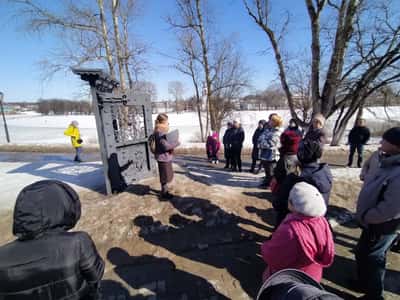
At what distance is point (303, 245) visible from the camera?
147cm

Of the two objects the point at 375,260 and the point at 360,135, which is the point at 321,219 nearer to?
the point at 375,260

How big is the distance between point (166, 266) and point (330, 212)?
10.9 ft

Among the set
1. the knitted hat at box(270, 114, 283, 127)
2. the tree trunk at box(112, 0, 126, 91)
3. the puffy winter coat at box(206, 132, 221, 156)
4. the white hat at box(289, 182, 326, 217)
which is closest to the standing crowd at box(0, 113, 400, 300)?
the white hat at box(289, 182, 326, 217)

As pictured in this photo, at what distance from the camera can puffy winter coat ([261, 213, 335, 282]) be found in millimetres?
1478

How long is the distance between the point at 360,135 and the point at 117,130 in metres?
7.92

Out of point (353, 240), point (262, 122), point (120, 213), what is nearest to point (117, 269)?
point (120, 213)

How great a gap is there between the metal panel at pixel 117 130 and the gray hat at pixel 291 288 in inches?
181

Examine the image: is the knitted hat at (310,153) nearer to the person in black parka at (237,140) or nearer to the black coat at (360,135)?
the person in black parka at (237,140)

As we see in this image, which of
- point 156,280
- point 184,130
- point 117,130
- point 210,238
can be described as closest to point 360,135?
point 210,238

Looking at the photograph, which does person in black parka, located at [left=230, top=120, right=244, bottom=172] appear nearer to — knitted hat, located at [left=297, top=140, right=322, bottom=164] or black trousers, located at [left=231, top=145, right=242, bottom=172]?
black trousers, located at [left=231, top=145, right=242, bottom=172]

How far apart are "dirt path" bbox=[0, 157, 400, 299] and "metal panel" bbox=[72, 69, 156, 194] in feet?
2.76

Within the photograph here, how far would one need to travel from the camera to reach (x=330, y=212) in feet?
12.3

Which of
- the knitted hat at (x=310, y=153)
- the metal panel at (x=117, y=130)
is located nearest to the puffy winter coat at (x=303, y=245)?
the knitted hat at (x=310, y=153)

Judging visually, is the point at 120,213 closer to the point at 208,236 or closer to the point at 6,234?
the point at 208,236
